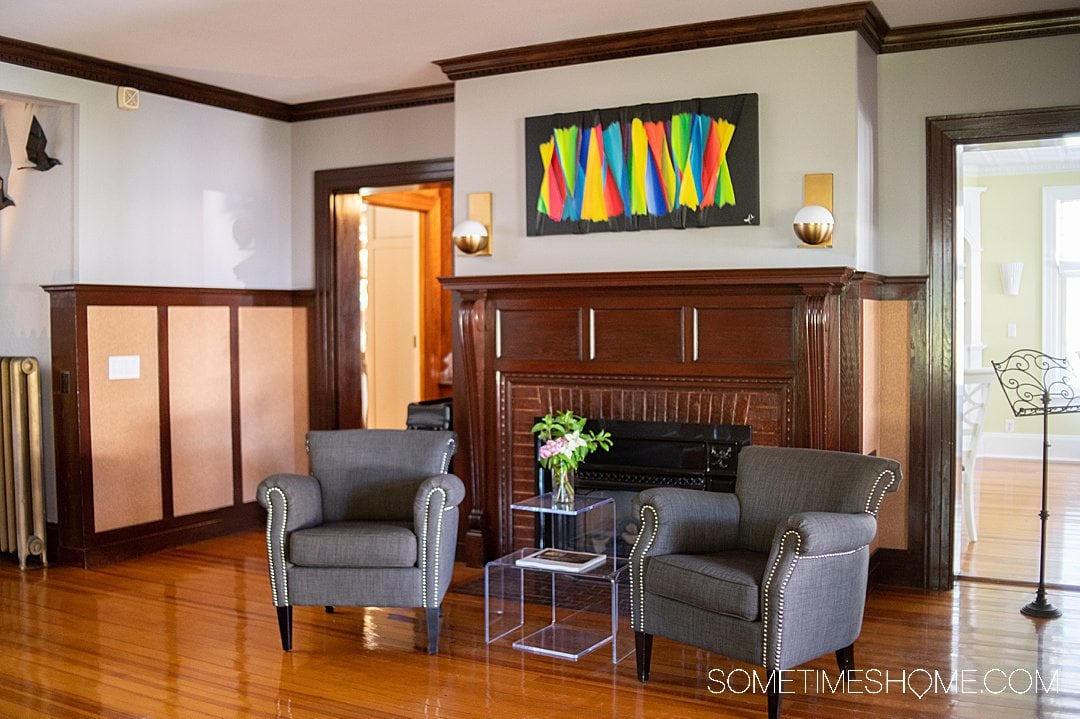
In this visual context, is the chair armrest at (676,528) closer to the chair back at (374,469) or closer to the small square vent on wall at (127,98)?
the chair back at (374,469)

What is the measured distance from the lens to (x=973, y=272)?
31.2 feet

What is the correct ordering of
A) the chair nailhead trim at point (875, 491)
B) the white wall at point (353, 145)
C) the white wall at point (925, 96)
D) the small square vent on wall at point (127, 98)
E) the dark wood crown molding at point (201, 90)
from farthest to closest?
the white wall at point (353, 145) < the small square vent on wall at point (127, 98) < the dark wood crown molding at point (201, 90) < the white wall at point (925, 96) < the chair nailhead trim at point (875, 491)

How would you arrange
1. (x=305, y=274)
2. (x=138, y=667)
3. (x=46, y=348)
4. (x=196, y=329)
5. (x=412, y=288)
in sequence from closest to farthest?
1. (x=138, y=667)
2. (x=46, y=348)
3. (x=196, y=329)
4. (x=305, y=274)
5. (x=412, y=288)

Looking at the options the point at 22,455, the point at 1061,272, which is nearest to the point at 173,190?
the point at 22,455

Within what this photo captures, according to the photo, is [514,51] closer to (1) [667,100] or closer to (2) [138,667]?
(1) [667,100]

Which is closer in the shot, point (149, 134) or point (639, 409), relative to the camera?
point (639, 409)

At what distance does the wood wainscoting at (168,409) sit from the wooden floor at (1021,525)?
4.31m

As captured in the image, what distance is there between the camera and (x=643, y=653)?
156 inches

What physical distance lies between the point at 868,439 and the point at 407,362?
442 cm

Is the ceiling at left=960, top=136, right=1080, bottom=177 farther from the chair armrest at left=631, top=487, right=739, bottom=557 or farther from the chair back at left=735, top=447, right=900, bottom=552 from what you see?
the chair armrest at left=631, top=487, right=739, bottom=557

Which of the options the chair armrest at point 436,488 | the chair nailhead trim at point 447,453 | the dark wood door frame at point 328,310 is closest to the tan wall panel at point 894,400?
the chair nailhead trim at point 447,453

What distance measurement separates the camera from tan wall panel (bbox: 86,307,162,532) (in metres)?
5.87

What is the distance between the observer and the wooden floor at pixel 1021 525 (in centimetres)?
561

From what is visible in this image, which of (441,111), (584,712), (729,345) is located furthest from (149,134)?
(584,712)
